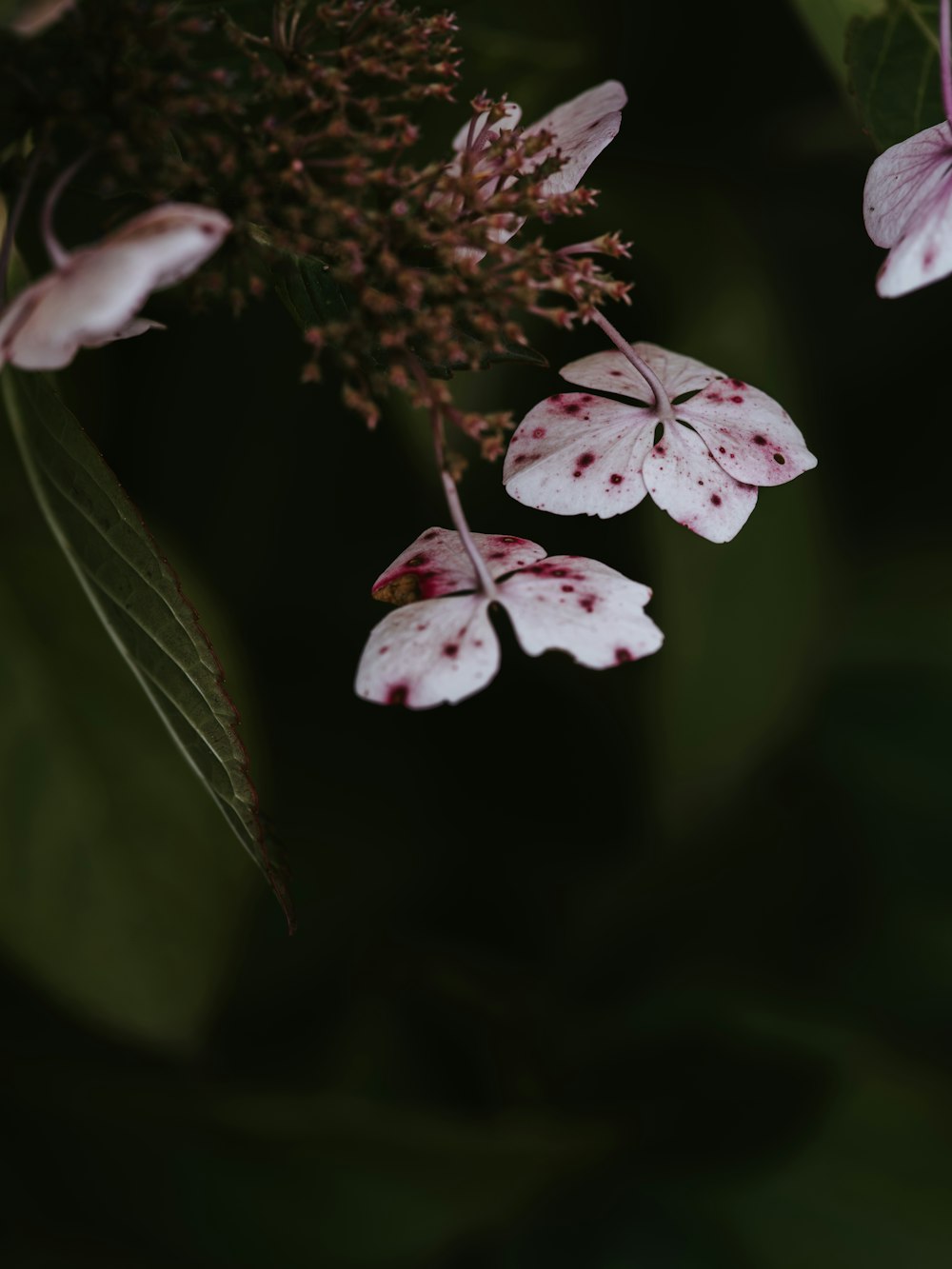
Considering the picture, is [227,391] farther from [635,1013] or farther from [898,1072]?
[898,1072]

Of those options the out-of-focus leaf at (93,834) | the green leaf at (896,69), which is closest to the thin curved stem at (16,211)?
the green leaf at (896,69)

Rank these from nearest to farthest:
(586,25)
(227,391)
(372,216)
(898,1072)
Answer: (372,216)
(586,25)
(227,391)
(898,1072)

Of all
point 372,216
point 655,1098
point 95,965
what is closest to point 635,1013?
point 655,1098

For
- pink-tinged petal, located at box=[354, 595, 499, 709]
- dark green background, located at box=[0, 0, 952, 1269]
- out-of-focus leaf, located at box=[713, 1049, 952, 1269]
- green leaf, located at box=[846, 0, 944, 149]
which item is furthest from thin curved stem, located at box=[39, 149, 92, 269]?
out-of-focus leaf, located at box=[713, 1049, 952, 1269]

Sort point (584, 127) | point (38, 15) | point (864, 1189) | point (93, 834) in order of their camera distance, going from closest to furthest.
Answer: point (38, 15) → point (584, 127) → point (93, 834) → point (864, 1189)

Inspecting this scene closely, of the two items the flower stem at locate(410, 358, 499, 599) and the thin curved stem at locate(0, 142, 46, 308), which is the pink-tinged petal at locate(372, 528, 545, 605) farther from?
the thin curved stem at locate(0, 142, 46, 308)

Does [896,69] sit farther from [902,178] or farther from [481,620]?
[481,620]

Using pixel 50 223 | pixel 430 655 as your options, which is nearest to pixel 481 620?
pixel 430 655
